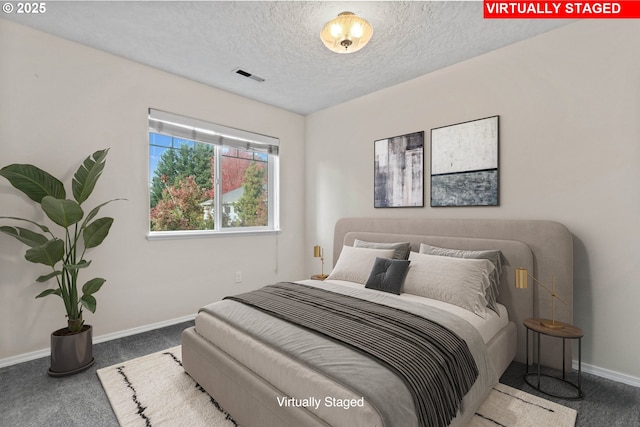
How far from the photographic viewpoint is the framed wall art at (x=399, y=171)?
3266mm

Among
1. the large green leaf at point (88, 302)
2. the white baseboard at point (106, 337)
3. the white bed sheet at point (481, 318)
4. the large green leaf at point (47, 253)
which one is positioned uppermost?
the large green leaf at point (47, 253)

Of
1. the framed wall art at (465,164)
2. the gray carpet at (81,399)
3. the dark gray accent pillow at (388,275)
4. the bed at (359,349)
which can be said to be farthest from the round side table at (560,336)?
the framed wall art at (465,164)

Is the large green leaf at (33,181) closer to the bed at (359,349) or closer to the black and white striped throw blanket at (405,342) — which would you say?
the bed at (359,349)

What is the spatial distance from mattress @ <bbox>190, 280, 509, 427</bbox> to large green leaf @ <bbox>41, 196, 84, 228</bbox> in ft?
4.01

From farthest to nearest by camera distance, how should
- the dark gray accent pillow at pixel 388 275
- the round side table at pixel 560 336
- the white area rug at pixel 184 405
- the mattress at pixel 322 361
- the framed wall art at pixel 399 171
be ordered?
1. the framed wall art at pixel 399 171
2. the dark gray accent pillow at pixel 388 275
3. the round side table at pixel 560 336
4. the white area rug at pixel 184 405
5. the mattress at pixel 322 361

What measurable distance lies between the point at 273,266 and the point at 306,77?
2528mm

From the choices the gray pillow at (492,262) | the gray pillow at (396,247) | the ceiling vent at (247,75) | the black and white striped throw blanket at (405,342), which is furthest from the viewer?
the ceiling vent at (247,75)

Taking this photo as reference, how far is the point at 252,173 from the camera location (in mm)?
4188

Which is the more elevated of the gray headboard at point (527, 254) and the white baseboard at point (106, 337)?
the gray headboard at point (527, 254)

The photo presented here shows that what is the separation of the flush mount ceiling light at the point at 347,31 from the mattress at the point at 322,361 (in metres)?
1.96

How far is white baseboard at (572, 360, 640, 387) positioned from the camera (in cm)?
212

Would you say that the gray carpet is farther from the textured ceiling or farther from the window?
the textured ceiling

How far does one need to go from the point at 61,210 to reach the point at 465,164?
11.3ft

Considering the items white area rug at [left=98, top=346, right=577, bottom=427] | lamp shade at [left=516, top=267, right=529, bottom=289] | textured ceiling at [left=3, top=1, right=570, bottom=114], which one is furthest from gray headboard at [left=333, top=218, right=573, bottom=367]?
textured ceiling at [left=3, top=1, right=570, bottom=114]
